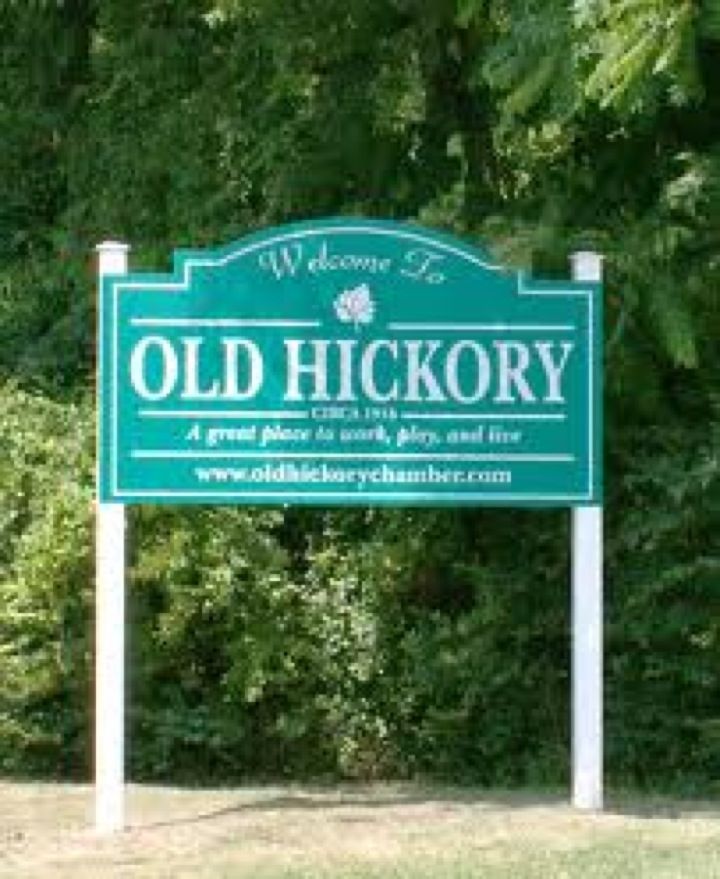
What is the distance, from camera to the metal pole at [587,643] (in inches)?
404

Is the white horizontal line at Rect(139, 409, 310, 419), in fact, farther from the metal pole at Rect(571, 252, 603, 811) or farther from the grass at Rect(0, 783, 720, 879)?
the grass at Rect(0, 783, 720, 879)

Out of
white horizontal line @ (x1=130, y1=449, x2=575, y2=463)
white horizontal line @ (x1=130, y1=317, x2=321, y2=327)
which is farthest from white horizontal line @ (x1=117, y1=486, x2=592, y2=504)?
white horizontal line @ (x1=130, y1=317, x2=321, y2=327)

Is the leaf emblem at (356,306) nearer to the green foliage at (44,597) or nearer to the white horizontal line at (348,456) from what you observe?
the white horizontal line at (348,456)

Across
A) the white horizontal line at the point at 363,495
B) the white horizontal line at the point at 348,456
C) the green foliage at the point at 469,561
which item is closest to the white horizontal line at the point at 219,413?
the white horizontal line at the point at 348,456

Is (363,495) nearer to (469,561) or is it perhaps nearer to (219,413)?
(219,413)

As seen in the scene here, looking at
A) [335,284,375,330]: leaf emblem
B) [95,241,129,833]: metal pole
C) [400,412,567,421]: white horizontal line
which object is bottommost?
[95,241,129,833]: metal pole

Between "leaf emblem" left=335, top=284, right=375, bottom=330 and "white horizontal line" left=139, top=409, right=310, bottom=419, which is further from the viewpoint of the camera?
"leaf emblem" left=335, top=284, right=375, bottom=330

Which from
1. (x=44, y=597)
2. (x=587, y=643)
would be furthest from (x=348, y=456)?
(x=44, y=597)

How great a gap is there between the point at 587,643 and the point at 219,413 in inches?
81.2

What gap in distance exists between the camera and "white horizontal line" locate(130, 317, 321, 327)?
10086 mm

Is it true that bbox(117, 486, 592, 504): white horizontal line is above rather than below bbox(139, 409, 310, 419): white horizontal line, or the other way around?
below

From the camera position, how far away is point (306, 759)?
39.9 ft

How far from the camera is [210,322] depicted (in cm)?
1016

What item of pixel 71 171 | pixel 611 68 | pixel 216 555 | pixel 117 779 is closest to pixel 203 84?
pixel 71 171
